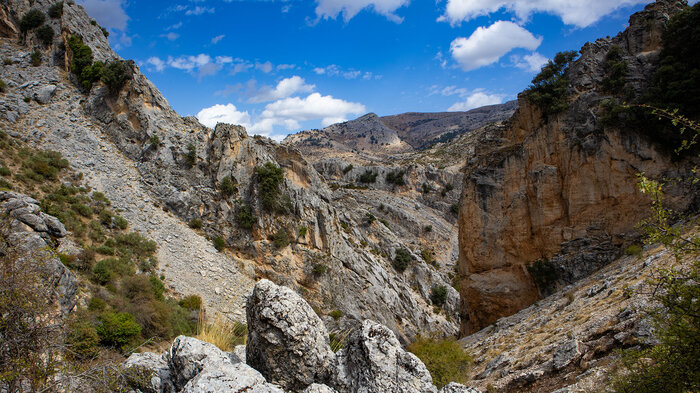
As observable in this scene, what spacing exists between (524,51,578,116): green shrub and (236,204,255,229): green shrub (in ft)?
71.1

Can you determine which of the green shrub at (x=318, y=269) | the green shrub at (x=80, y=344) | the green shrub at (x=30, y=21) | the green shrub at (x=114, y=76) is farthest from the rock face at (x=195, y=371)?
the green shrub at (x=30, y=21)

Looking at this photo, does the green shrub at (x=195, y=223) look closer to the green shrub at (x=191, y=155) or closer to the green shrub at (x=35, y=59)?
the green shrub at (x=191, y=155)

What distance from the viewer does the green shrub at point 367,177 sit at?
7062cm

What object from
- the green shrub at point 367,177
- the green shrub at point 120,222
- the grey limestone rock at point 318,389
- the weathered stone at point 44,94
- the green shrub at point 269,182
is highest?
the weathered stone at point 44,94

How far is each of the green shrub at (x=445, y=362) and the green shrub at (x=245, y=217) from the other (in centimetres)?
1763

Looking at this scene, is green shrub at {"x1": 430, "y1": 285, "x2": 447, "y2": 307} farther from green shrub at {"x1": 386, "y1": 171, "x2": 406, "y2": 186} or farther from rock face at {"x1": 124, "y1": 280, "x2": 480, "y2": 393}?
rock face at {"x1": 124, "y1": 280, "x2": 480, "y2": 393}

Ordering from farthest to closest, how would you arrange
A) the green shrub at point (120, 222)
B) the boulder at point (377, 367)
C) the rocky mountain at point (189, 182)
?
1. the rocky mountain at point (189, 182)
2. the green shrub at point (120, 222)
3. the boulder at point (377, 367)

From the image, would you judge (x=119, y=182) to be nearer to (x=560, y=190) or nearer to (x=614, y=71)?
(x=560, y=190)

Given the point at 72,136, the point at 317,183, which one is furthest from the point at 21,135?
the point at 317,183

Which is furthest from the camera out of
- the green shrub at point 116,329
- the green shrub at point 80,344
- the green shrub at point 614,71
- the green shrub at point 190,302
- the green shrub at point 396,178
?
the green shrub at point 396,178

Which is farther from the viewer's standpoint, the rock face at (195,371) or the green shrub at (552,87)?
the green shrub at (552,87)

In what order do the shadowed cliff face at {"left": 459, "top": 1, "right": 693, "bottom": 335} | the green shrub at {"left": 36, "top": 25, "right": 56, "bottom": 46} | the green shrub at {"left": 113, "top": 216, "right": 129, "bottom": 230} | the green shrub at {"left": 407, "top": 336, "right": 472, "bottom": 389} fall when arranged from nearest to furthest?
the green shrub at {"left": 407, "top": 336, "right": 472, "bottom": 389} < the shadowed cliff face at {"left": 459, "top": 1, "right": 693, "bottom": 335} < the green shrub at {"left": 113, "top": 216, "right": 129, "bottom": 230} < the green shrub at {"left": 36, "top": 25, "right": 56, "bottom": 46}

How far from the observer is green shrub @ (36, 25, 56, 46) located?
101 ft

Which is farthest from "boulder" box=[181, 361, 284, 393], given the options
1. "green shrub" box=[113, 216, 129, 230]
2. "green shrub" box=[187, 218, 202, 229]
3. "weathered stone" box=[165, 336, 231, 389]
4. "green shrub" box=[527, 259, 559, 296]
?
"green shrub" box=[187, 218, 202, 229]
